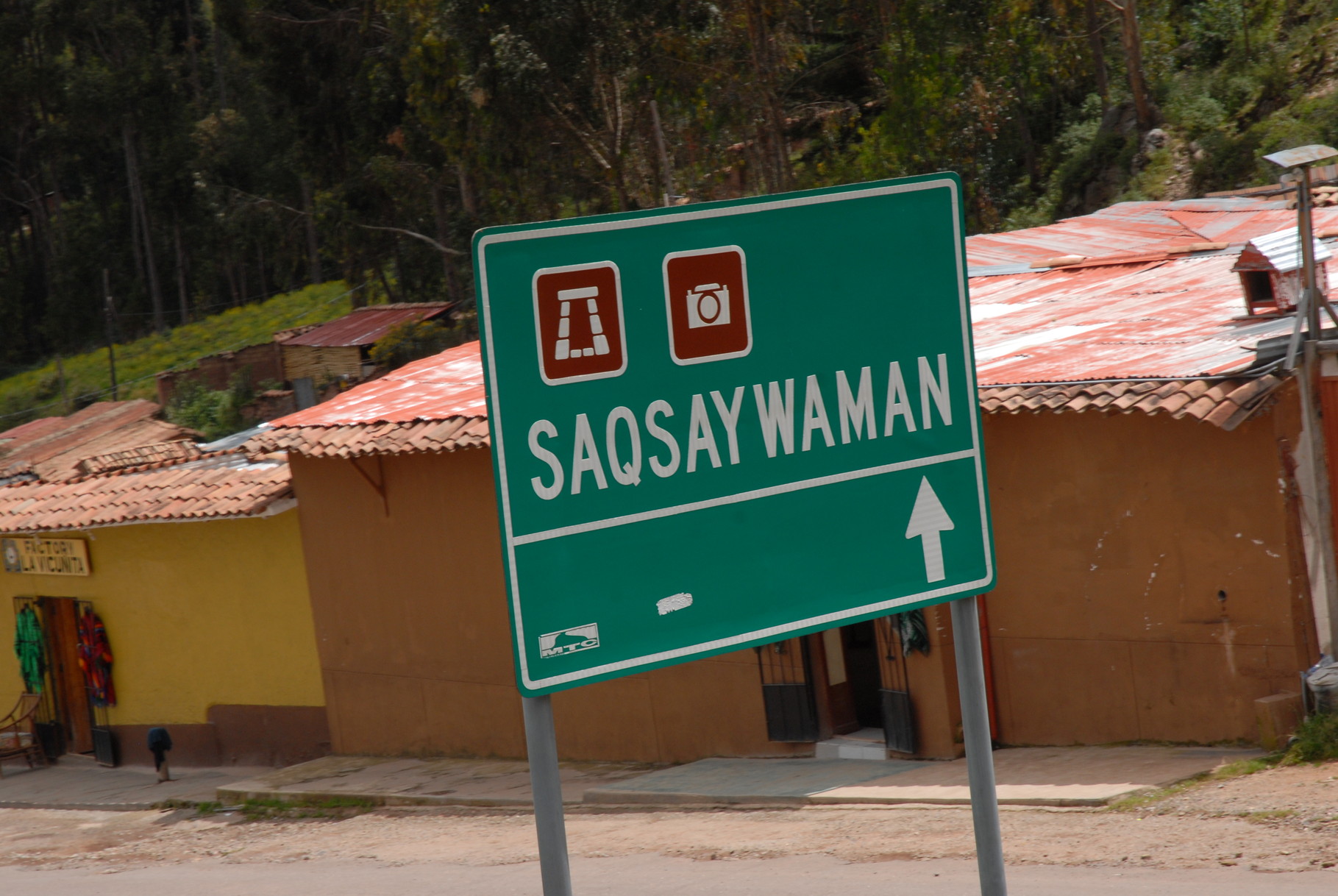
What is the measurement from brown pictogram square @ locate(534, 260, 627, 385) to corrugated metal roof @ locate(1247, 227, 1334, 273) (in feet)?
25.4

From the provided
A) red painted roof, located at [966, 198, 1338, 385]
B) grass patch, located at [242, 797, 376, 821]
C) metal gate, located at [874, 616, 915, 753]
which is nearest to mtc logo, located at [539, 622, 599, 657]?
red painted roof, located at [966, 198, 1338, 385]

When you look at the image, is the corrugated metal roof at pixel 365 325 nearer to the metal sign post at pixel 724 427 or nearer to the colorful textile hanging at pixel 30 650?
the colorful textile hanging at pixel 30 650

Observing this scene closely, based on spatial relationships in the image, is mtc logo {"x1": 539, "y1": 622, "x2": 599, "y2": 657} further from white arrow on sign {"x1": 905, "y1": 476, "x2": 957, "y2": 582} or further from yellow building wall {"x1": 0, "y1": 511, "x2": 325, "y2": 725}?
yellow building wall {"x1": 0, "y1": 511, "x2": 325, "y2": 725}

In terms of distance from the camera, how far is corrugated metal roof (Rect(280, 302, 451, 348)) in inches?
1172

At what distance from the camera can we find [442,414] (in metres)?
11.7

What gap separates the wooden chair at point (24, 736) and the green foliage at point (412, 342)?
12207 mm

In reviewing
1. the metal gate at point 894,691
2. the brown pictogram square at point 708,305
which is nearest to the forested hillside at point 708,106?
the metal gate at point 894,691

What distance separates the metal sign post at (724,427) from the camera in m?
2.34

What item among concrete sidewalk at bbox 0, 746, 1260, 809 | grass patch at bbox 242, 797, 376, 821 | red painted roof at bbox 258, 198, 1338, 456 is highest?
red painted roof at bbox 258, 198, 1338, 456

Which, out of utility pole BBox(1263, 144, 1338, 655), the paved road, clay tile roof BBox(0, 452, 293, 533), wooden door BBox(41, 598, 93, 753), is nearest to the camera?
the paved road

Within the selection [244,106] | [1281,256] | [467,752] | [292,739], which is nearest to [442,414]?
[467,752]

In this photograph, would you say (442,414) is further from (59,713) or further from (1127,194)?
(1127,194)

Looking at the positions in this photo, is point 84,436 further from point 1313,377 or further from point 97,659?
point 1313,377

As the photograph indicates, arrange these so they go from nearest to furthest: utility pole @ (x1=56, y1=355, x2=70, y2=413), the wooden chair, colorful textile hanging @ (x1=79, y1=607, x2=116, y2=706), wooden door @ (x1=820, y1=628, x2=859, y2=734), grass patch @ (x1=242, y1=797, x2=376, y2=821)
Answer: wooden door @ (x1=820, y1=628, x2=859, y2=734)
grass patch @ (x1=242, y1=797, x2=376, y2=821)
colorful textile hanging @ (x1=79, y1=607, x2=116, y2=706)
the wooden chair
utility pole @ (x1=56, y1=355, x2=70, y2=413)
